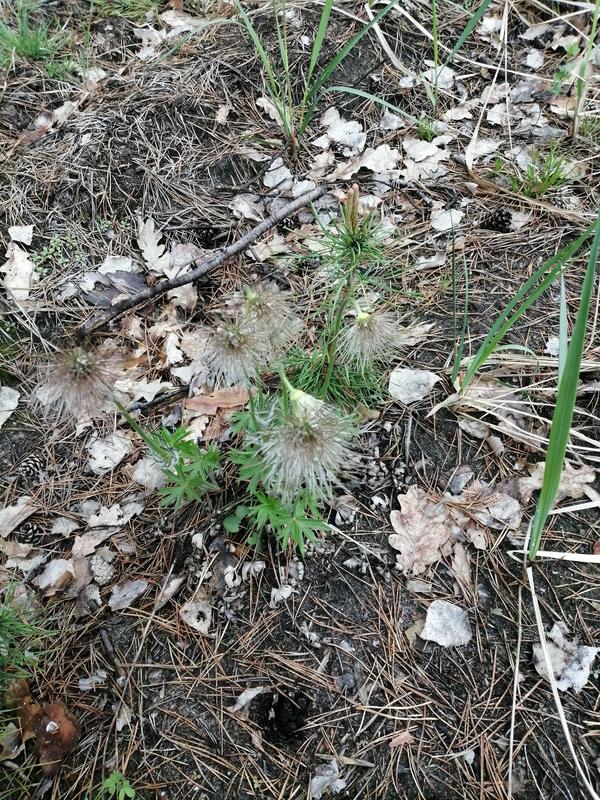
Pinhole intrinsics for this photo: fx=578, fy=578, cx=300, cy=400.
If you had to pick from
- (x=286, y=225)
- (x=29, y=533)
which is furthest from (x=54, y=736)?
(x=286, y=225)

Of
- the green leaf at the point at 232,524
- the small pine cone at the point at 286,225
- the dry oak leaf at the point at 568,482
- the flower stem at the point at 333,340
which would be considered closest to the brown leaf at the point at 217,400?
the flower stem at the point at 333,340

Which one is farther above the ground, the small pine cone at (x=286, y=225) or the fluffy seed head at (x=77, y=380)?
the fluffy seed head at (x=77, y=380)

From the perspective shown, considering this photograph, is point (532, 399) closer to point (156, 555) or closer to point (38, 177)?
point (156, 555)

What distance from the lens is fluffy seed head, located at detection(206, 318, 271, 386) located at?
4.95 ft

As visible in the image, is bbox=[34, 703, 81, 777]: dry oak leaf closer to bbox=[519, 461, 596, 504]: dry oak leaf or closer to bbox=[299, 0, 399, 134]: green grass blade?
bbox=[519, 461, 596, 504]: dry oak leaf

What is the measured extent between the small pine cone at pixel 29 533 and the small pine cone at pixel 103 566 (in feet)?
0.80

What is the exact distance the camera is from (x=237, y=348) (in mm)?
1519

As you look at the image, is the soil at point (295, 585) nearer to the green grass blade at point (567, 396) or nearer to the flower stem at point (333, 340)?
the flower stem at point (333, 340)

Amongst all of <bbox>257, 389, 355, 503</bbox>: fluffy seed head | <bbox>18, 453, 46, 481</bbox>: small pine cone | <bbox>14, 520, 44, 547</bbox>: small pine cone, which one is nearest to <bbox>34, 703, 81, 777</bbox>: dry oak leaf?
<bbox>14, 520, 44, 547</bbox>: small pine cone

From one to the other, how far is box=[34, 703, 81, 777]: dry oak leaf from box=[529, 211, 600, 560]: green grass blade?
4.98 ft

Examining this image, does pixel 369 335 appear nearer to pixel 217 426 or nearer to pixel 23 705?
pixel 217 426

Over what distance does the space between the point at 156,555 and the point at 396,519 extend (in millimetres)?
831

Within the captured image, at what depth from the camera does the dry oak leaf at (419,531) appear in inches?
73.4

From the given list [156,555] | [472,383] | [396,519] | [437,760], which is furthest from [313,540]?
[472,383]
